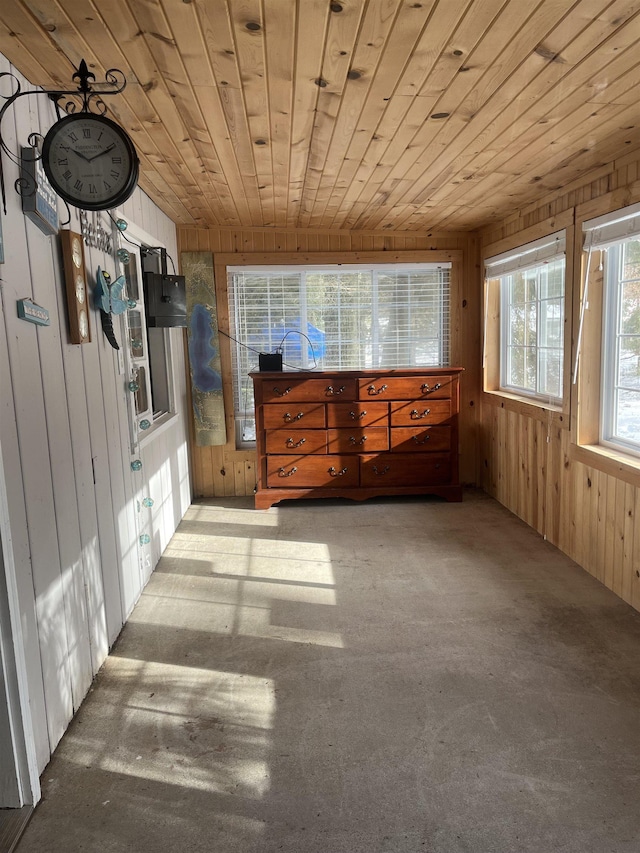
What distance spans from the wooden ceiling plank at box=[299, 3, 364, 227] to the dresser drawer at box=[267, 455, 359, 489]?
7.56ft

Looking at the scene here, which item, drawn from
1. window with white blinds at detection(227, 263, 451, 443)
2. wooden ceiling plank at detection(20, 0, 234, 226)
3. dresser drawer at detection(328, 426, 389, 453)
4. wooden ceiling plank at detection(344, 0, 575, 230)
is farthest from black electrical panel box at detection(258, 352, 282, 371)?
wooden ceiling plank at detection(344, 0, 575, 230)

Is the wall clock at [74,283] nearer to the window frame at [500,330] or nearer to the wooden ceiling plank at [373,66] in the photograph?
the wooden ceiling plank at [373,66]

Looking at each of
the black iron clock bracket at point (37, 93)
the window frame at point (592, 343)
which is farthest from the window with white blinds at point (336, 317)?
the black iron clock bracket at point (37, 93)

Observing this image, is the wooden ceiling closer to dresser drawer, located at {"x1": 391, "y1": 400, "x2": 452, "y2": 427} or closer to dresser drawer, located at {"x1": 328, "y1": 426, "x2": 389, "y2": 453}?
dresser drawer, located at {"x1": 391, "y1": 400, "x2": 452, "y2": 427}

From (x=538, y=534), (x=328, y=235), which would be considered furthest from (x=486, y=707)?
(x=328, y=235)

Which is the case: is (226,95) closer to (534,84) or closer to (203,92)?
(203,92)

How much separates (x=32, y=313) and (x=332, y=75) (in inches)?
51.8

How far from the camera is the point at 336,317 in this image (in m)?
5.29

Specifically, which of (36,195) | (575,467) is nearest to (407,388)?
(575,467)

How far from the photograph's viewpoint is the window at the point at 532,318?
3902mm

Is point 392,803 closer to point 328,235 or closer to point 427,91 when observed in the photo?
point 427,91

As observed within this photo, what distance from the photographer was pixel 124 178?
2.00 m

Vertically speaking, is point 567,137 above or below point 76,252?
above

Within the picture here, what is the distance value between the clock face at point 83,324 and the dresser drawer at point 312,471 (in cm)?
256
